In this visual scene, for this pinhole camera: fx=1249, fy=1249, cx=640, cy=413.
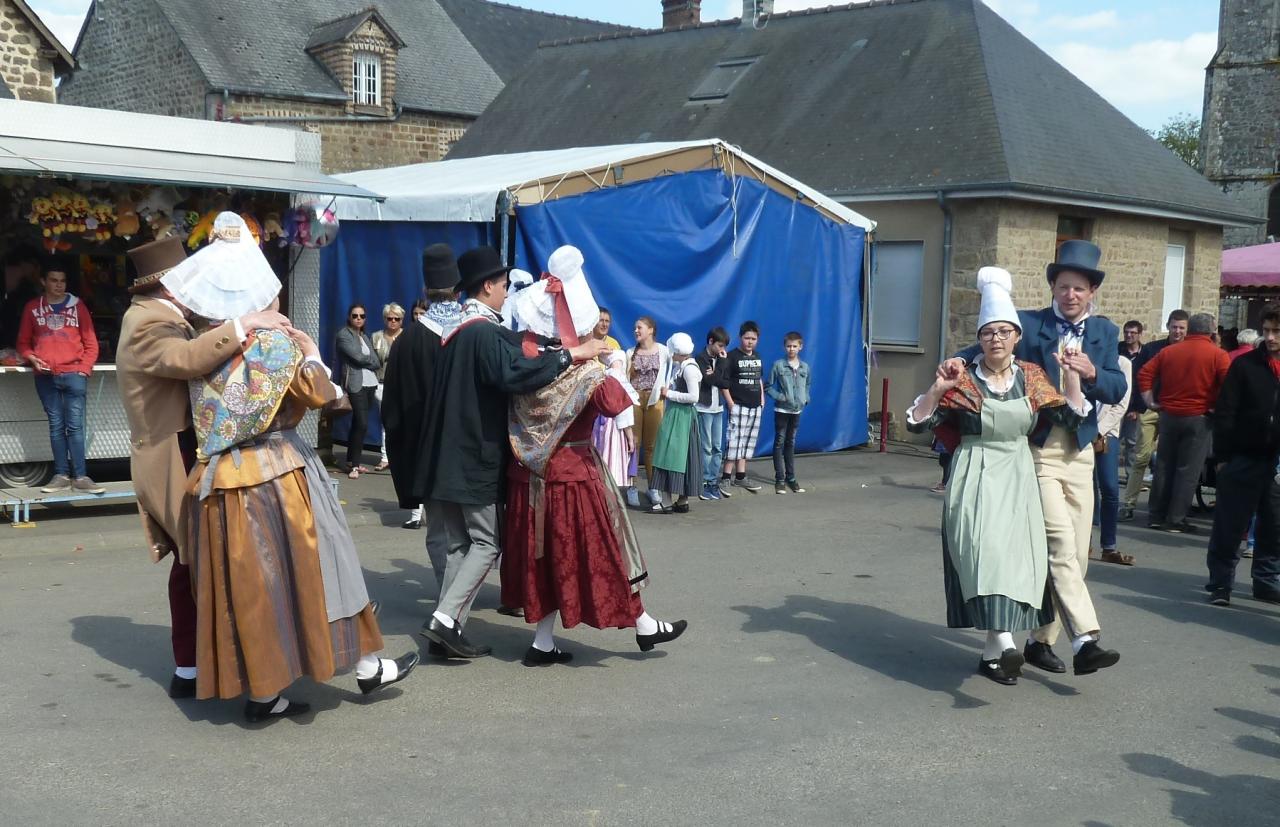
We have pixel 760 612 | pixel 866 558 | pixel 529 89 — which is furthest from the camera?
pixel 529 89

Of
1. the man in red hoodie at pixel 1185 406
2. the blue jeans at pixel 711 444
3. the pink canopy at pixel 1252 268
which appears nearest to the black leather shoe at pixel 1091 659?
the man in red hoodie at pixel 1185 406

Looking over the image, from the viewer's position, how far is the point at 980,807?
4219mm

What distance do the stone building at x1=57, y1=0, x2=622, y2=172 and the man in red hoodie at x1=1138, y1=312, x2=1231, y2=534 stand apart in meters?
24.7

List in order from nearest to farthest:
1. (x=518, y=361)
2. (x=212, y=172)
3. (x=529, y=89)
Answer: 1. (x=518, y=361)
2. (x=212, y=172)
3. (x=529, y=89)

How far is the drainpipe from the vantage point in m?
16.8

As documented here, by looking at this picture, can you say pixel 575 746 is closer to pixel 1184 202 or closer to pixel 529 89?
pixel 1184 202

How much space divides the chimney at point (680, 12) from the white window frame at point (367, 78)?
7.75 metres

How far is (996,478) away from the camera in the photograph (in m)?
5.42

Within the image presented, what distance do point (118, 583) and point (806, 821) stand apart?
4996 mm

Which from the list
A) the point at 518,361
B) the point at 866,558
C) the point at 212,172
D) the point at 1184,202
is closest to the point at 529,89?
the point at 1184,202

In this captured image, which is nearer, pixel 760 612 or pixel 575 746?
pixel 575 746

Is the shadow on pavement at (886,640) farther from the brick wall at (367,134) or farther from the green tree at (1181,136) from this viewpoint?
the green tree at (1181,136)

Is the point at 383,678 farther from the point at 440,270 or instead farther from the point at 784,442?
the point at 784,442

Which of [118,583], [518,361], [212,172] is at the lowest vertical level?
[118,583]
